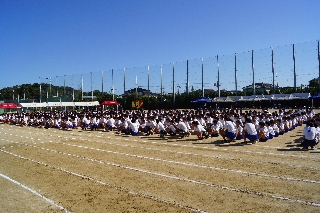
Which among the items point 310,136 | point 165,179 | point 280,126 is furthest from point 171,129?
point 165,179

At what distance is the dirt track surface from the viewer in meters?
6.24

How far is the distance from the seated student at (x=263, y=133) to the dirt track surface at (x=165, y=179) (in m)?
0.90

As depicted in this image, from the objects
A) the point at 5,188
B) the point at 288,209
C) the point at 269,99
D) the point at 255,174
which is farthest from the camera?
the point at 269,99

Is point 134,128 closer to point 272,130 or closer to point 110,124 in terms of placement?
point 110,124

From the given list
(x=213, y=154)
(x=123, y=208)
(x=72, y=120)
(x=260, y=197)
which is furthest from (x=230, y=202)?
(x=72, y=120)

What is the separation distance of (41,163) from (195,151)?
255 inches

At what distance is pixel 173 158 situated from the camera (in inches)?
436

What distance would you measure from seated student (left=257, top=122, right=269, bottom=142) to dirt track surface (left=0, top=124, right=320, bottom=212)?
895mm

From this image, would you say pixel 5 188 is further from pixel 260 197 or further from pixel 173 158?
pixel 260 197

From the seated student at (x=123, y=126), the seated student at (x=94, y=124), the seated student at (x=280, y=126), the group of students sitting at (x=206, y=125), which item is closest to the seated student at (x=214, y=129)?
the group of students sitting at (x=206, y=125)

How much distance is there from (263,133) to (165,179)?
25.5 feet

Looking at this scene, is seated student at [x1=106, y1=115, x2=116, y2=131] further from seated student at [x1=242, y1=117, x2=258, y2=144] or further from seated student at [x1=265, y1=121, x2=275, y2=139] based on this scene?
seated student at [x1=265, y1=121, x2=275, y2=139]

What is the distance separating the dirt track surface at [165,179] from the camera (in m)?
6.24

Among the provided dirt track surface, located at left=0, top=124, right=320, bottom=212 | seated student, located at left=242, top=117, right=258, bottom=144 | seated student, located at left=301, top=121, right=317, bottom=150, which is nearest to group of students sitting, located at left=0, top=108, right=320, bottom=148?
seated student, located at left=242, top=117, right=258, bottom=144
